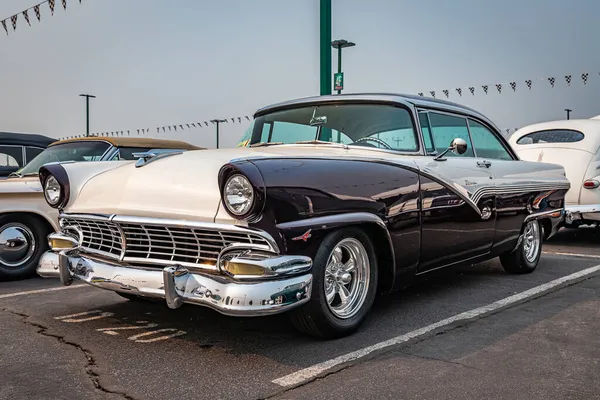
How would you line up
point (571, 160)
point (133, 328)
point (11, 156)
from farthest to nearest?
point (11, 156) < point (571, 160) < point (133, 328)

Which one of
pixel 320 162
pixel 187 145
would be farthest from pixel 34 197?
pixel 320 162

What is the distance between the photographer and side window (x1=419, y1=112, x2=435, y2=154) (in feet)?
14.1

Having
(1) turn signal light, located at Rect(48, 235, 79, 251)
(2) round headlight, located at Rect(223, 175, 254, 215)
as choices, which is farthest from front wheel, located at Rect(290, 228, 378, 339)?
(1) turn signal light, located at Rect(48, 235, 79, 251)

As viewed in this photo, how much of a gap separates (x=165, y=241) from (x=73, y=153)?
12.2ft

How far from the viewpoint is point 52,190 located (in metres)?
3.97

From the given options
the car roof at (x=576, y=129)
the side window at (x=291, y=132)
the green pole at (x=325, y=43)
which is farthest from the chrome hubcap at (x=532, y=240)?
the green pole at (x=325, y=43)

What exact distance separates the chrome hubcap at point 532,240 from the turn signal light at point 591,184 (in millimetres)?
2359

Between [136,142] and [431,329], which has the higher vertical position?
[136,142]

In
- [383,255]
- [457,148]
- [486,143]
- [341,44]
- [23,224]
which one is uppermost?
[341,44]

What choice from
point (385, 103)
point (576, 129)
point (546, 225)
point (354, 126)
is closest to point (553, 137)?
point (576, 129)

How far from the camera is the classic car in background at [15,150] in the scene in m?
8.12

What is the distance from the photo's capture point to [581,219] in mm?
7711

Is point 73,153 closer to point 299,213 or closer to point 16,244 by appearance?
point 16,244

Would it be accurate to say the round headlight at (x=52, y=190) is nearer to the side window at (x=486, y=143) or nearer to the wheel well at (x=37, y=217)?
the wheel well at (x=37, y=217)
